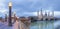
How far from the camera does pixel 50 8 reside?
2297 mm

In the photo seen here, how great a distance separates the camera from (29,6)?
228cm

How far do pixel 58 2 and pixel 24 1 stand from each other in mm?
510

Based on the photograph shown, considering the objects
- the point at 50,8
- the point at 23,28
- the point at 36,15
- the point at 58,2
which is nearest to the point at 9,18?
the point at 23,28

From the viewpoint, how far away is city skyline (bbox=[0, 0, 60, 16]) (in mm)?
2258

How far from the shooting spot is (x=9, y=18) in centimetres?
222

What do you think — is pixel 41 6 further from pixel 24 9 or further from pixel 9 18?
pixel 9 18

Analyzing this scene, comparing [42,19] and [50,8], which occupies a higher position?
[50,8]

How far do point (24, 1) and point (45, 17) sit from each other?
1.29 ft

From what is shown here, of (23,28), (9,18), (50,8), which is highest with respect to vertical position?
(50,8)

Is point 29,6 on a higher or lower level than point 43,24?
higher

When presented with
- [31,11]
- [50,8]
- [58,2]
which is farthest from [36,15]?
[58,2]

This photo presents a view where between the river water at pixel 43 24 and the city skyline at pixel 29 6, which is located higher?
the city skyline at pixel 29 6

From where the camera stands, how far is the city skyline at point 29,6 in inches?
88.9

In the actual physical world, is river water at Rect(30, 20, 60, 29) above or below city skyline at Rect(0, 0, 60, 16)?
below
